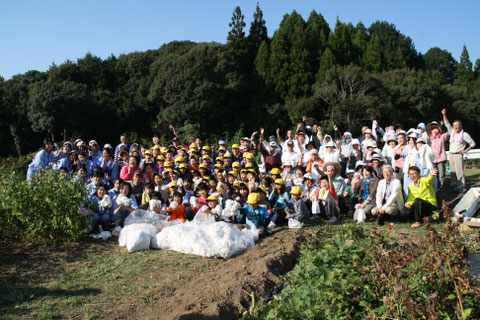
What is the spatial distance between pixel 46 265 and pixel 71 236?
92 centimetres

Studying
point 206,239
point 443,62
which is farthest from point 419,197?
point 443,62

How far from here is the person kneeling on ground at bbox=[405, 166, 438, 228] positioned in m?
7.42

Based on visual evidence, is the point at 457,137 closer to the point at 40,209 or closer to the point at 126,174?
the point at 126,174

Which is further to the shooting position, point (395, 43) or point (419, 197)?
point (395, 43)

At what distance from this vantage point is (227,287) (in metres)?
4.79

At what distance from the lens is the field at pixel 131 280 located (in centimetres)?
432

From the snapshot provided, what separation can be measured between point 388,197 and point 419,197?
538 millimetres

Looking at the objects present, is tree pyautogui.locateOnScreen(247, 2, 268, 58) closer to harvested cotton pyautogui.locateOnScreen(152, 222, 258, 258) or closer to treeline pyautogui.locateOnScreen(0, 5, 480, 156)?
treeline pyautogui.locateOnScreen(0, 5, 480, 156)

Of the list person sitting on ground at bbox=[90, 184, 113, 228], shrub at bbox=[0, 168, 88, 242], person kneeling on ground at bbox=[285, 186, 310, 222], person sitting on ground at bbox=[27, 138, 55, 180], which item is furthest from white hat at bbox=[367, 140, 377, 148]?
person sitting on ground at bbox=[27, 138, 55, 180]

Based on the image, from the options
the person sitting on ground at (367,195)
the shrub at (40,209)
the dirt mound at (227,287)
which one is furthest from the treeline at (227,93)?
the dirt mound at (227,287)

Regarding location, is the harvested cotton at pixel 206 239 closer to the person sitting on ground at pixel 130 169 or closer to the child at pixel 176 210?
the child at pixel 176 210

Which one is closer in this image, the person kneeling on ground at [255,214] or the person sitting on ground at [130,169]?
the person kneeling on ground at [255,214]

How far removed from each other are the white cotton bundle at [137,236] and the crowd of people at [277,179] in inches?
26.7

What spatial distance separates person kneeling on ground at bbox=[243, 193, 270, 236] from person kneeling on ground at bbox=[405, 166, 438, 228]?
2.64 metres
